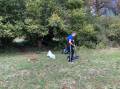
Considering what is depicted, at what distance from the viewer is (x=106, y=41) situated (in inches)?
688

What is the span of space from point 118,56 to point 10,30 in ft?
17.5

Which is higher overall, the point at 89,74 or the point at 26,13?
the point at 26,13

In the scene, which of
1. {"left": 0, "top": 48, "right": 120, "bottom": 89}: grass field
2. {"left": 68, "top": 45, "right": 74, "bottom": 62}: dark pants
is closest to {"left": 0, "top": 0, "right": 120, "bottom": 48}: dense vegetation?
{"left": 0, "top": 48, "right": 120, "bottom": 89}: grass field

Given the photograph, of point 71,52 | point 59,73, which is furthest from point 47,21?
point 59,73

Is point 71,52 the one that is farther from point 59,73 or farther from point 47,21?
point 47,21

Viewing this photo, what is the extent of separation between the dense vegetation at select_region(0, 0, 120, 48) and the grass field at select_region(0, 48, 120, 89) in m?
2.20

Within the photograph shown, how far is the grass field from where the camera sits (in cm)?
1009

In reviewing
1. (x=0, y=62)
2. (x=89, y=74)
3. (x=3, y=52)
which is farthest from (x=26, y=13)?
(x=89, y=74)

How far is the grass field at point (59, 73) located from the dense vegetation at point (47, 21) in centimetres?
220

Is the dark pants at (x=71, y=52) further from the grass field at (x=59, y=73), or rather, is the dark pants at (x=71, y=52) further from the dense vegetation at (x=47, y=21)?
the dense vegetation at (x=47, y=21)

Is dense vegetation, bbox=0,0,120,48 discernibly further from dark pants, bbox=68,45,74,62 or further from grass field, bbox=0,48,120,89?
dark pants, bbox=68,45,74,62

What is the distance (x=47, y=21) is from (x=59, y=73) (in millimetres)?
5485

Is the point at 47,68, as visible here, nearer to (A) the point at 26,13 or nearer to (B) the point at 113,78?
(B) the point at 113,78

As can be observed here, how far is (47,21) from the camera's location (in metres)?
16.1
